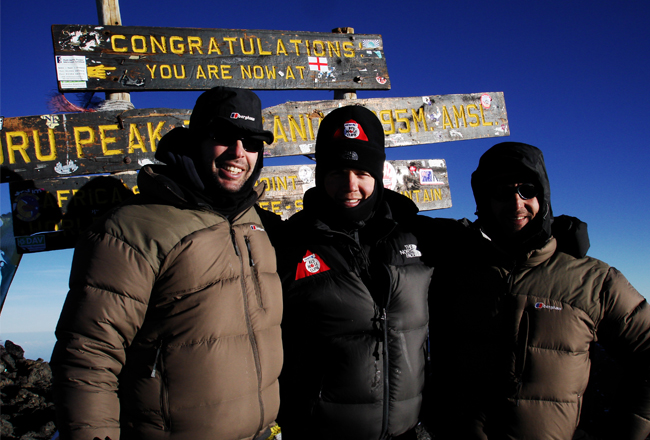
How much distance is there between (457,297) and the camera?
2.48 meters

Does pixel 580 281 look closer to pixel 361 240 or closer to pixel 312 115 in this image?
pixel 361 240

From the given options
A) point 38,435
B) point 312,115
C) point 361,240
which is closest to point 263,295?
point 361,240

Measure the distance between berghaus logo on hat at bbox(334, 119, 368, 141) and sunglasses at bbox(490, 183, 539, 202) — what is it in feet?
3.14

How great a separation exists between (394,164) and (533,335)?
2.44 m

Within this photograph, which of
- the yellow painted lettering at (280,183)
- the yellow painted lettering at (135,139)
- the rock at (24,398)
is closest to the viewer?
the yellow painted lettering at (135,139)

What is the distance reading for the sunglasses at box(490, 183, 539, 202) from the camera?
2.48m

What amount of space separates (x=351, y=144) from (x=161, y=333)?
162cm

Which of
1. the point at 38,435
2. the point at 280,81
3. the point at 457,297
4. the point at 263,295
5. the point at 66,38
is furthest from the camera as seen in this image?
the point at 38,435

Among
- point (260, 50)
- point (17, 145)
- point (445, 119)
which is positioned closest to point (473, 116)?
point (445, 119)

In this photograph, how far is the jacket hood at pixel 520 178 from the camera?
2418mm

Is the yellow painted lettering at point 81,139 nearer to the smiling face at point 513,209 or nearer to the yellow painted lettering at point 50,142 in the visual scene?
the yellow painted lettering at point 50,142

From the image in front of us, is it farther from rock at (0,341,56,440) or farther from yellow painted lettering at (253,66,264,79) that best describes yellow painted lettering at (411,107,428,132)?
rock at (0,341,56,440)

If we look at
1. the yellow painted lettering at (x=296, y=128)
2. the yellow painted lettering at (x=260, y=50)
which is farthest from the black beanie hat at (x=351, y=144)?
the yellow painted lettering at (x=260, y=50)

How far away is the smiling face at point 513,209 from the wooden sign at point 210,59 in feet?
7.29
